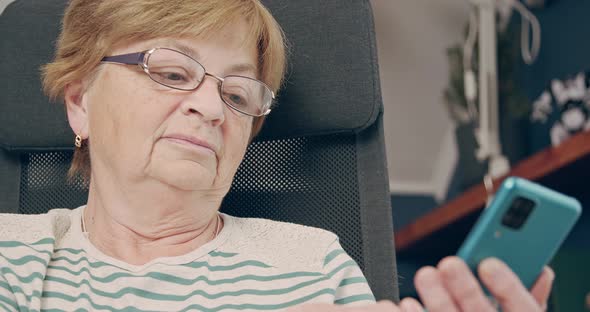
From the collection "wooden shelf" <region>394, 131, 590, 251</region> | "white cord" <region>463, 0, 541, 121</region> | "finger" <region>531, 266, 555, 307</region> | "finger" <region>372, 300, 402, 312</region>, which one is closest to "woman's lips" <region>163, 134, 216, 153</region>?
"finger" <region>372, 300, 402, 312</region>

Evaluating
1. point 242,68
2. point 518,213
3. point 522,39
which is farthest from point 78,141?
point 522,39

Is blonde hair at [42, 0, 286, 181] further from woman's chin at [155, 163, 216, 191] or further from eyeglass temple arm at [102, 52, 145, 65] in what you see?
woman's chin at [155, 163, 216, 191]

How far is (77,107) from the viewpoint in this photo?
106cm

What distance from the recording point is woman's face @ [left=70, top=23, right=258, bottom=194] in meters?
0.93

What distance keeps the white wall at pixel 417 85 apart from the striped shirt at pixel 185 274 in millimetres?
1908

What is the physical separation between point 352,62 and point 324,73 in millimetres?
47

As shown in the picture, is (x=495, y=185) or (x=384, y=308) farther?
(x=495, y=185)

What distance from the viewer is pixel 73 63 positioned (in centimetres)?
104

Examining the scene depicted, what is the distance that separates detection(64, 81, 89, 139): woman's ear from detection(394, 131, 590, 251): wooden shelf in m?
1.25

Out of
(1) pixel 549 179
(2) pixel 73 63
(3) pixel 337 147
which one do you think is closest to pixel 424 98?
(1) pixel 549 179

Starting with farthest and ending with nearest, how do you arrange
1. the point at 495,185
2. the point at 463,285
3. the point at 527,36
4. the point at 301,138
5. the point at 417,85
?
the point at 417,85, the point at 527,36, the point at 495,185, the point at 301,138, the point at 463,285

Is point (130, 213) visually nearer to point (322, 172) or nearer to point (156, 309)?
point (156, 309)

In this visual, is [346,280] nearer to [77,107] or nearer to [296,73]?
[296,73]

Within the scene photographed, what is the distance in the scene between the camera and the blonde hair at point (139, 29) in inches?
37.5
